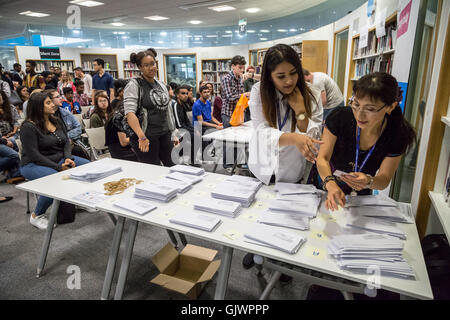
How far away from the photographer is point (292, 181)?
69.8 inches

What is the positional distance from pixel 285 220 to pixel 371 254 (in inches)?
15.9

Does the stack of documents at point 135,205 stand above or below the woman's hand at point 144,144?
below

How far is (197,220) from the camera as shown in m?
1.38

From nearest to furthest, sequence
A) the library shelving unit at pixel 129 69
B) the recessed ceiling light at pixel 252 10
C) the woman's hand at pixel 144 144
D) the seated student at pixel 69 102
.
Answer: the woman's hand at pixel 144 144 < the seated student at pixel 69 102 < the recessed ceiling light at pixel 252 10 < the library shelving unit at pixel 129 69

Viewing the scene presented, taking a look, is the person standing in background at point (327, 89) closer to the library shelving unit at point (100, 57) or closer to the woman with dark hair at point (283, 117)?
the woman with dark hair at point (283, 117)

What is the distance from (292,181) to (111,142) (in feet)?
7.56

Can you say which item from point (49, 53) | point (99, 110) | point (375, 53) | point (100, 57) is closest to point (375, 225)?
point (375, 53)

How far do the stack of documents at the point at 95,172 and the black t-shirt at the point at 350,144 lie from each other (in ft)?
5.28

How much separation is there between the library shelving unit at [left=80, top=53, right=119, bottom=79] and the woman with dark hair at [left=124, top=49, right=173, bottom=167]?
883 centimetres

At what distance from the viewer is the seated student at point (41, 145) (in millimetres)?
2711

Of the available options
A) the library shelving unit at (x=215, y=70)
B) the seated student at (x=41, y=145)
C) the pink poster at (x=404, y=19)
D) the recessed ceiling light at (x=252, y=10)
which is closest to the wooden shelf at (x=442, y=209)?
the pink poster at (x=404, y=19)

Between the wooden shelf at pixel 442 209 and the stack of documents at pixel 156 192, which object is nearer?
the wooden shelf at pixel 442 209

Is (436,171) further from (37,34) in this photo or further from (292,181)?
(37,34)

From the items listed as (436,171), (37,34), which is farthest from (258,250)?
(37,34)
